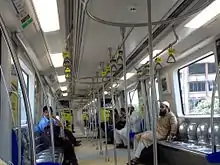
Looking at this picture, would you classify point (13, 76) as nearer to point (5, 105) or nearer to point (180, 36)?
point (5, 105)

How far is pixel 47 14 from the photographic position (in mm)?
3857

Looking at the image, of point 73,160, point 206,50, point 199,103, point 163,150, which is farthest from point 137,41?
point 73,160

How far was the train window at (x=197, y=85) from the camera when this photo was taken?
20.0ft

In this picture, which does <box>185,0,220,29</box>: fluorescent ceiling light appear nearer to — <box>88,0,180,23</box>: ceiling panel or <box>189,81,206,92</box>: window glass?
<box>88,0,180,23</box>: ceiling panel

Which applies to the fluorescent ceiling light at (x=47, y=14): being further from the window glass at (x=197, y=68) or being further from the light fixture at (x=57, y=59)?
the window glass at (x=197, y=68)

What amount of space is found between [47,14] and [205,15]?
6.39ft

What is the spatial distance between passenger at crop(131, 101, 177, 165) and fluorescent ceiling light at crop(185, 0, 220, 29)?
2.58 metres

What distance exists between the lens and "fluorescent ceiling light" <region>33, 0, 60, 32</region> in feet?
11.4

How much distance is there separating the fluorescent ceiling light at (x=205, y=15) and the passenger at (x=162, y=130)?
2579 millimetres

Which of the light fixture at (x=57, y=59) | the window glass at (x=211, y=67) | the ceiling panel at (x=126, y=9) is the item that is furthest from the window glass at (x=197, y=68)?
the light fixture at (x=57, y=59)

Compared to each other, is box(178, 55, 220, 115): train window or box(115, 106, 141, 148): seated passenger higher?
box(178, 55, 220, 115): train window

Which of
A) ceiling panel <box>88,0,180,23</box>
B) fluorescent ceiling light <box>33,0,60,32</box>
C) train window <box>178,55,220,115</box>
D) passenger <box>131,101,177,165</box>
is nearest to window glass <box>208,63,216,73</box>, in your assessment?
train window <box>178,55,220,115</box>

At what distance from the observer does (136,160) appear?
688 centimetres

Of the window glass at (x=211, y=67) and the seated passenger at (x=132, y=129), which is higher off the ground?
the window glass at (x=211, y=67)
